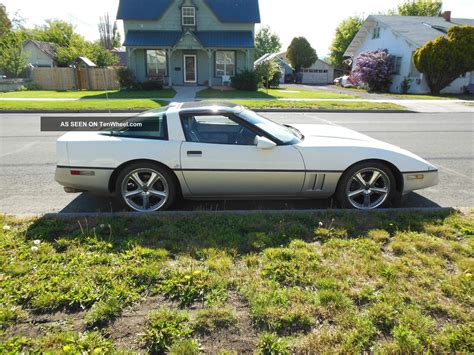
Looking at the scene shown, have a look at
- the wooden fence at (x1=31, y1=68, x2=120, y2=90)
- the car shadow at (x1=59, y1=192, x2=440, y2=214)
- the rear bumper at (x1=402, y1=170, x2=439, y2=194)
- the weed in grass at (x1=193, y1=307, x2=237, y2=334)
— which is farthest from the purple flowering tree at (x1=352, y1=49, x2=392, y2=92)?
the weed in grass at (x1=193, y1=307, x2=237, y2=334)

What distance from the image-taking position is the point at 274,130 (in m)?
4.52

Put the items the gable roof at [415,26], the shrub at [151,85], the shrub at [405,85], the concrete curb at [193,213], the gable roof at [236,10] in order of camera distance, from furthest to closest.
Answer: the gable roof at [415,26] → the shrub at [405,85] → the gable roof at [236,10] → the shrub at [151,85] → the concrete curb at [193,213]

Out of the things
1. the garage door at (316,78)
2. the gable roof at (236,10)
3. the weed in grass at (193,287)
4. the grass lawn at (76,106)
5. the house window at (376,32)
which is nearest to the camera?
the weed in grass at (193,287)

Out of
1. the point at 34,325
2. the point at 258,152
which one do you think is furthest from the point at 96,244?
the point at 258,152

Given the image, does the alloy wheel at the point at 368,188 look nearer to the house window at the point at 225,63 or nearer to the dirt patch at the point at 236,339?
the dirt patch at the point at 236,339

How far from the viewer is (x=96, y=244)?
347cm

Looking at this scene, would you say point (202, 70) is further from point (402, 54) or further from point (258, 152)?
point (258, 152)

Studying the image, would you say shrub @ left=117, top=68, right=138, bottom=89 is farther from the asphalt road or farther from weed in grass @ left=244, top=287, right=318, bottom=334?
weed in grass @ left=244, top=287, right=318, bottom=334

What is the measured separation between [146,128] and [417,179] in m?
3.26

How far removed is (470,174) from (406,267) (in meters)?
4.20

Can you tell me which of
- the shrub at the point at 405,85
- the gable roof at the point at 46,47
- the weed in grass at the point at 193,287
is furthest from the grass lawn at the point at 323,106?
the gable roof at the point at 46,47

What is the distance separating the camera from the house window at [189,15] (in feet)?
87.6

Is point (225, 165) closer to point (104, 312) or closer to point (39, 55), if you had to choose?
point (104, 312)

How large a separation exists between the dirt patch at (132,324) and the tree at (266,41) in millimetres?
89367
